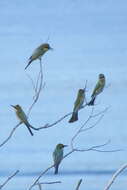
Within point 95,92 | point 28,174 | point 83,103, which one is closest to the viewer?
point 83,103

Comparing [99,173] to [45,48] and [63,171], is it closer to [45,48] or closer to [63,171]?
[63,171]

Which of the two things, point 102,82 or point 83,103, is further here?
point 102,82

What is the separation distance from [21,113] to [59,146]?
0.18m

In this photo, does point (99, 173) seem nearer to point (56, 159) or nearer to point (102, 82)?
point (102, 82)

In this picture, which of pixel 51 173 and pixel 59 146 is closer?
pixel 59 146

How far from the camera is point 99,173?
13.3 feet

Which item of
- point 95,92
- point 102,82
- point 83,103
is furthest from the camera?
point 102,82

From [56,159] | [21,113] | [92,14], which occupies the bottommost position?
[56,159]

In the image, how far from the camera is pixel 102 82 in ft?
11.4

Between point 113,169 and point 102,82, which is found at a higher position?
point 102,82

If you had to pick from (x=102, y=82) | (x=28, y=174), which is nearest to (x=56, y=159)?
(x=102, y=82)

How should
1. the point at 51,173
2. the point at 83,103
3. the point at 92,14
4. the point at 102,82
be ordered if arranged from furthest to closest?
the point at 92,14 → the point at 51,173 → the point at 102,82 → the point at 83,103

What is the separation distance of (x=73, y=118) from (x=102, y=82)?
1.08ft

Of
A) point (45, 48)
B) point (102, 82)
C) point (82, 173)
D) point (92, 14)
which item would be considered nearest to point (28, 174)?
point (82, 173)
